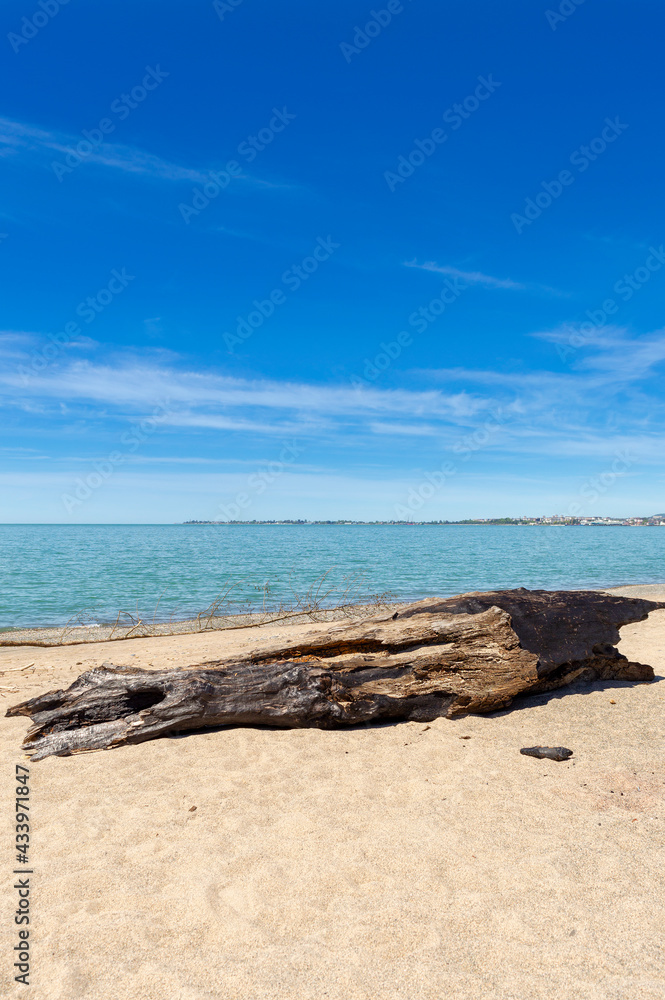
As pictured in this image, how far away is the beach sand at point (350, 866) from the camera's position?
309 centimetres

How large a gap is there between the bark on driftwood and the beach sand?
Result: 0.26 m

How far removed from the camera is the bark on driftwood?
648 centimetres

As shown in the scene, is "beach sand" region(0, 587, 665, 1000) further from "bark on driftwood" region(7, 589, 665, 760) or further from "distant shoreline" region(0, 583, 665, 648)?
"distant shoreline" region(0, 583, 665, 648)

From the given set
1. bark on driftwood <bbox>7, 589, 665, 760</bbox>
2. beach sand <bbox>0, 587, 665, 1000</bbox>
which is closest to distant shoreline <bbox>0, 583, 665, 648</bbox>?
bark on driftwood <bbox>7, 589, 665, 760</bbox>

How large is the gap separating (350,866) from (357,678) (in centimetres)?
292

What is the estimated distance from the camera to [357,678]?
695cm

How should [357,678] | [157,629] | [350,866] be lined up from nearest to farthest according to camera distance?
[350,866] < [357,678] < [157,629]

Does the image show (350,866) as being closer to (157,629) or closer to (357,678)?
(357,678)

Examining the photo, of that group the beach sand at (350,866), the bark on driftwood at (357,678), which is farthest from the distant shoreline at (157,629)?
the beach sand at (350,866)

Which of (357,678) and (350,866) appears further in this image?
(357,678)

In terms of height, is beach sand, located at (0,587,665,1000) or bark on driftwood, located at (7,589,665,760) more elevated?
bark on driftwood, located at (7,589,665,760)

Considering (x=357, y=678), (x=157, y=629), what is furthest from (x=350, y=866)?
(x=157, y=629)

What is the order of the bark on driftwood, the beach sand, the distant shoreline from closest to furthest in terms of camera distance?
the beach sand
the bark on driftwood
the distant shoreline

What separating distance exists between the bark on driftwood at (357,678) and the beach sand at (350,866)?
0.26 metres
